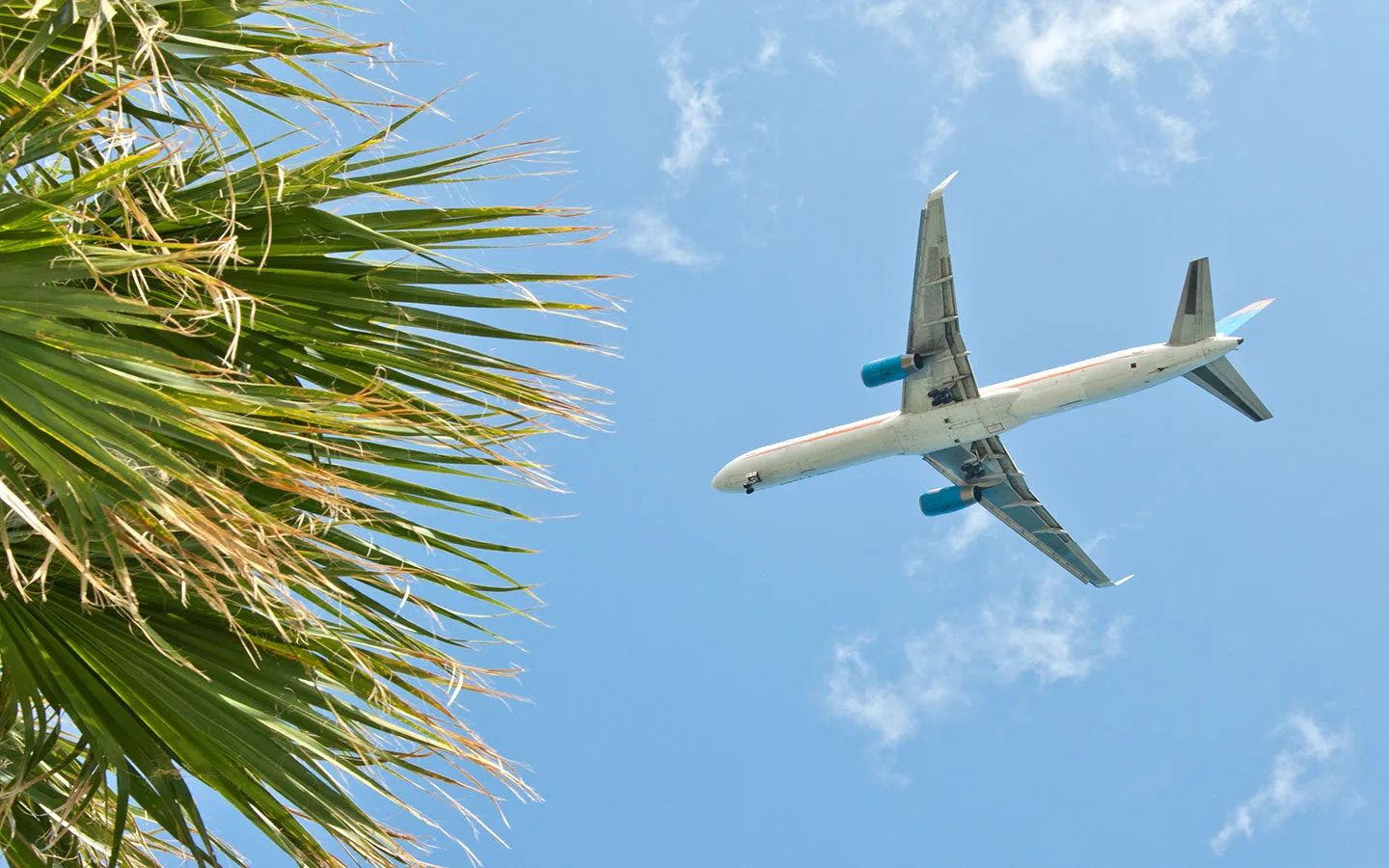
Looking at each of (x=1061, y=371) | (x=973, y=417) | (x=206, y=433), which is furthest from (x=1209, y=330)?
(x=206, y=433)

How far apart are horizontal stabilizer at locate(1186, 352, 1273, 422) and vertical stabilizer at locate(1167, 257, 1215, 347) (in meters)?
2.50

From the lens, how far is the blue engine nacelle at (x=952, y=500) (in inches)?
1312

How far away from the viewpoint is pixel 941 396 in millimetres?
28812

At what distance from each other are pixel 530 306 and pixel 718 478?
2753cm

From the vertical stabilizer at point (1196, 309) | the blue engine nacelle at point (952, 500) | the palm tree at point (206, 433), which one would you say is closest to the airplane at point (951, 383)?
the vertical stabilizer at point (1196, 309)

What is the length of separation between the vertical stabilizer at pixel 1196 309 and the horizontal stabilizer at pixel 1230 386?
2497 millimetres

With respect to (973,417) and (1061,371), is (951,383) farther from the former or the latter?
(1061,371)

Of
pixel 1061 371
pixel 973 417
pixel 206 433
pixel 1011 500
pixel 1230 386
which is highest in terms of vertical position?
pixel 1230 386

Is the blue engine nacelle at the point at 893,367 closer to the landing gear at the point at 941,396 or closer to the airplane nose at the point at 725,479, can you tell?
the landing gear at the point at 941,396

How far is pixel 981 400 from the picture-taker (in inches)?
1109

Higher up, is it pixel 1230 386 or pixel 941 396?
pixel 1230 386

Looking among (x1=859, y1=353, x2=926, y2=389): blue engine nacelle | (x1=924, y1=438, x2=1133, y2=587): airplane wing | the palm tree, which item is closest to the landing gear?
(x1=859, y1=353, x2=926, y2=389): blue engine nacelle

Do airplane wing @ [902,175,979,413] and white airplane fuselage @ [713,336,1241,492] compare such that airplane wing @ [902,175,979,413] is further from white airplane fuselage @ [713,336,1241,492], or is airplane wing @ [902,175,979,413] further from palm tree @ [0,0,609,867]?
palm tree @ [0,0,609,867]

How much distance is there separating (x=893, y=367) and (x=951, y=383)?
1.43 meters
